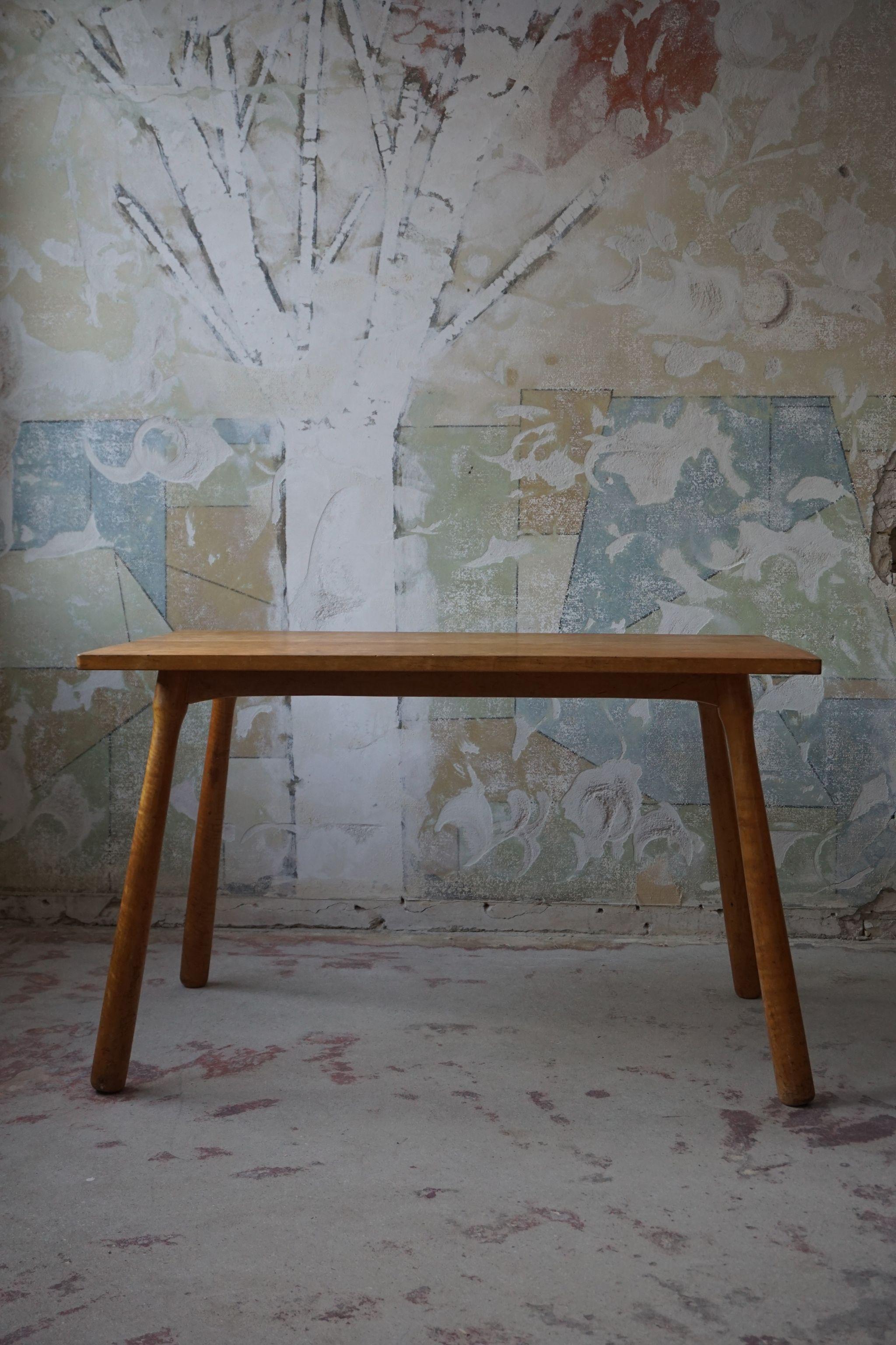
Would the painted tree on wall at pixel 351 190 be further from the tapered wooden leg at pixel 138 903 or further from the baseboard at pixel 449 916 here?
the tapered wooden leg at pixel 138 903

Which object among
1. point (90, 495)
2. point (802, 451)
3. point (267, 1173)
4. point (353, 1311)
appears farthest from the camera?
point (90, 495)

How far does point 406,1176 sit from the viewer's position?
51.1 inches

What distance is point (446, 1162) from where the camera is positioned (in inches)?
52.7

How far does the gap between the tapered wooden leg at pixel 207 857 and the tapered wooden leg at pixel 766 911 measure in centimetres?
92

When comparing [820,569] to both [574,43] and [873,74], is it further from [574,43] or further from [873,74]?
[574,43]

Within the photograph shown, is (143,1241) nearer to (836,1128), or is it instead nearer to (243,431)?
(836,1128)

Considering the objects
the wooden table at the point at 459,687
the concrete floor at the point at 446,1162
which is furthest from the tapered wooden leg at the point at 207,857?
the wooden table at the point at 459,687

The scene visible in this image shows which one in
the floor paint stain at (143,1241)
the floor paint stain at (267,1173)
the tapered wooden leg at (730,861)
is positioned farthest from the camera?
the tapered wooden leg at (730,861)

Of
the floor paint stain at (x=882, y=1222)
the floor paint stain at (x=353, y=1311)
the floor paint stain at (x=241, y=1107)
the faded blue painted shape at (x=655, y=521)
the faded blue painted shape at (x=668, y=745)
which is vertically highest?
the faded blue painted shape at (x=655, y=521)

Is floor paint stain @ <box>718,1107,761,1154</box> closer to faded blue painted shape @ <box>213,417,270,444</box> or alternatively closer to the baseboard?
the baseboard

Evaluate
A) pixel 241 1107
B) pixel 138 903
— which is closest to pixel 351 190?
pixel 138 903

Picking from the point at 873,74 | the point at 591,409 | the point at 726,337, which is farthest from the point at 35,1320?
the point at 873,74

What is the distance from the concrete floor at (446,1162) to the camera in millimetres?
1046

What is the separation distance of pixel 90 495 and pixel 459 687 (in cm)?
113
